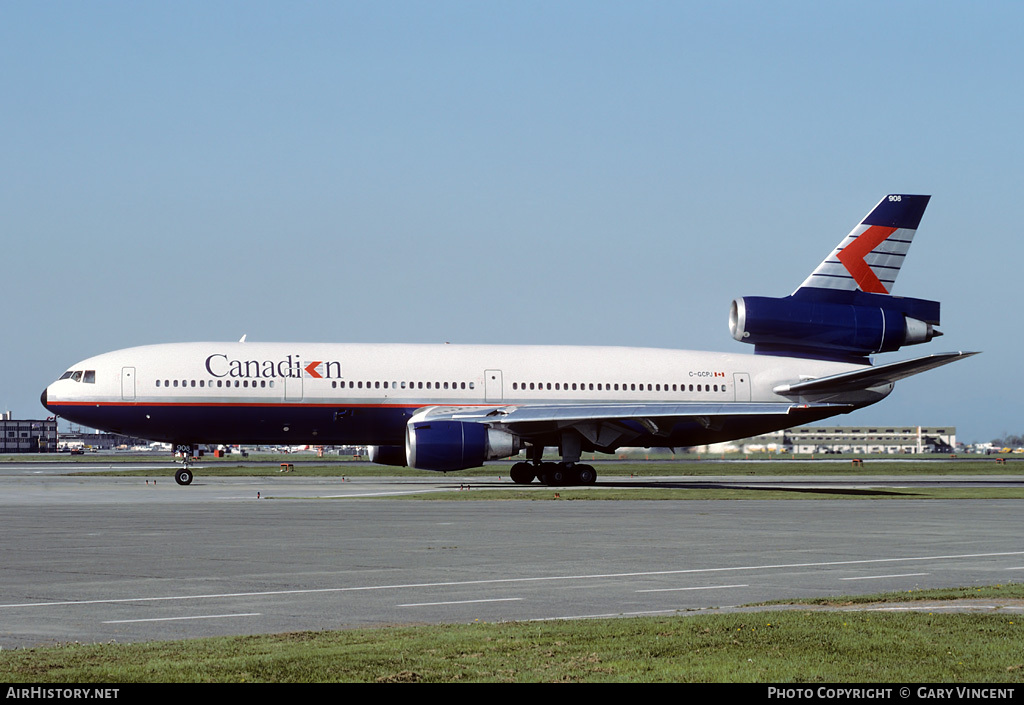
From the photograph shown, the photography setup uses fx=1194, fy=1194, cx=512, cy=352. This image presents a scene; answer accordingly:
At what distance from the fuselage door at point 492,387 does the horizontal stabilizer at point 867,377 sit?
11.2 meters

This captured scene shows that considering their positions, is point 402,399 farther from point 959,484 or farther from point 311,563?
point 311,563

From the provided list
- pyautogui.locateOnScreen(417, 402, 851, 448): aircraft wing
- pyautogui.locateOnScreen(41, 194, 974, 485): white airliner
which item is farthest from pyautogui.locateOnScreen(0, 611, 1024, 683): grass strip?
pyautogui.locateOnScreen(417, 402, 851, 448): aircraft wing

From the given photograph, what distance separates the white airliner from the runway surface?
9822mm

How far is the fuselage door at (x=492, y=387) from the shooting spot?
44031mm

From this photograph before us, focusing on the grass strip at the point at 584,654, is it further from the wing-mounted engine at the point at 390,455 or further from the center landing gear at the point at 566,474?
the wing-mounted engine at the point at 390,455

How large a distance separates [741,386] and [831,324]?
451cm

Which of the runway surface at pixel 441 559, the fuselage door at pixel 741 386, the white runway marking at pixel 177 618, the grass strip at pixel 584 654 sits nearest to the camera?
the grass strip at pixel 584 654

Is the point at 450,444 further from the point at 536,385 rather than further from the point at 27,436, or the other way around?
the point at 27,436

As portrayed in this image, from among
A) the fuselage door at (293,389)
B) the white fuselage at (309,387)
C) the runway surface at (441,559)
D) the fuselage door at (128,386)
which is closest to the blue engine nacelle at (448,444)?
the white fuselage at (309,387)

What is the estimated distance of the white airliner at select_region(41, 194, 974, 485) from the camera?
4206 centimetres

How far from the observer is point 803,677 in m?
8.48

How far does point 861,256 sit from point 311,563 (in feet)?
117

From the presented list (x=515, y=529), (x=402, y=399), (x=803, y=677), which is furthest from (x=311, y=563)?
(x=402, y=399)

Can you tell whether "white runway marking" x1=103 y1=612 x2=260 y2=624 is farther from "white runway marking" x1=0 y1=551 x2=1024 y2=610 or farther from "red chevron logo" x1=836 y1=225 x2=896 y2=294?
"red chevron logo" x1=836 y1=225 x2=896 y2=294
